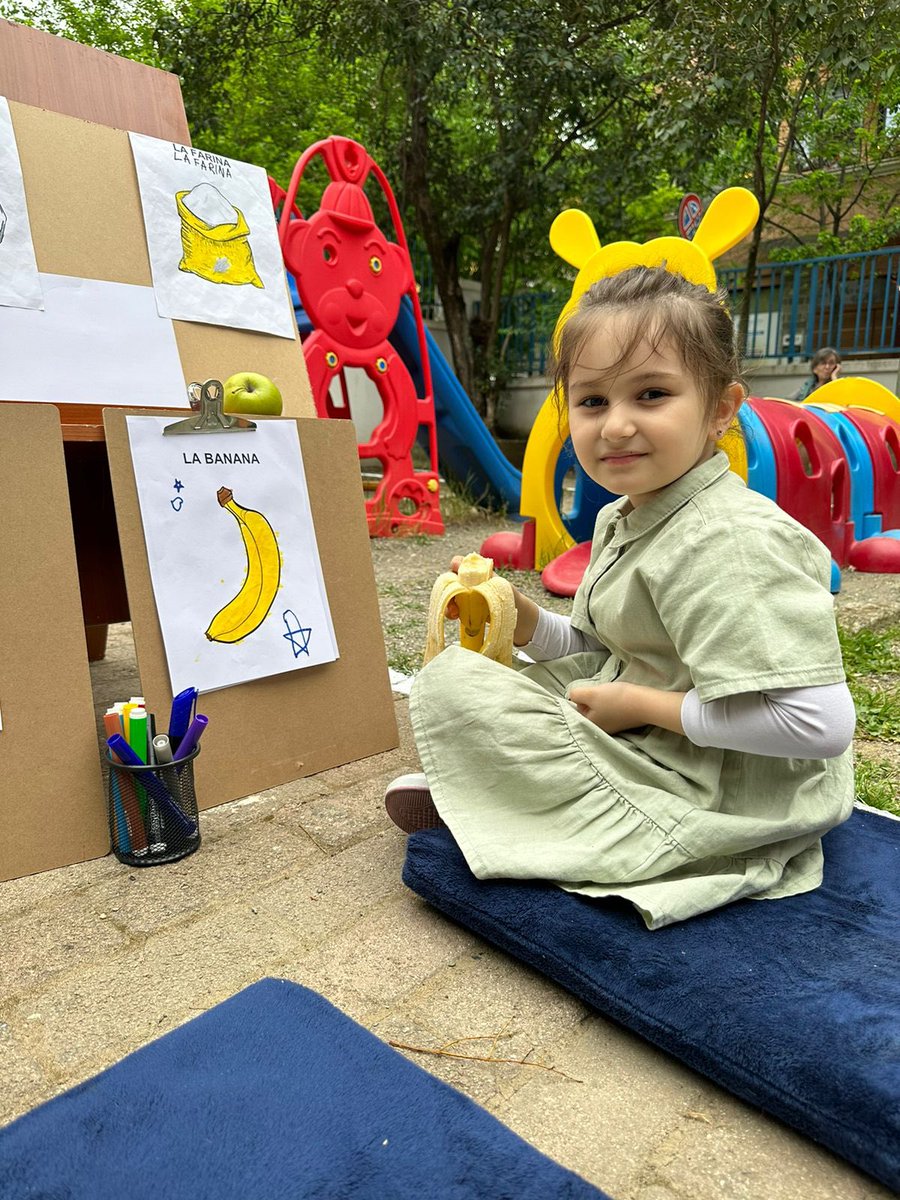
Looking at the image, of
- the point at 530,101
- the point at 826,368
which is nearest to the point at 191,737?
the point at 826,368

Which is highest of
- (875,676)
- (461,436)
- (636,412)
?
(636,412)

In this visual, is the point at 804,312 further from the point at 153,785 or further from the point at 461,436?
the point at 153,785

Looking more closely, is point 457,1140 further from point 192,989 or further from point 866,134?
point 866,134

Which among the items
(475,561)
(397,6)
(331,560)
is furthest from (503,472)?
(475,561)

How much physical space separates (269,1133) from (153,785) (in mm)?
797

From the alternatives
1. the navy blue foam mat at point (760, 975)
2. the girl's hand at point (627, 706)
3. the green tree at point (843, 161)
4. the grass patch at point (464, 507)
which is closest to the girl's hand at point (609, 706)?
the girl's hand at point (627, 706)

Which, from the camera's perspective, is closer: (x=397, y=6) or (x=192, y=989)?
(x=192, y=989)

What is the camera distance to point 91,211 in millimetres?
2033

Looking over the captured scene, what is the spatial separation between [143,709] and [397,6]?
7616 millimetres

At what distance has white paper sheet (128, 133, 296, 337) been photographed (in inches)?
84.2

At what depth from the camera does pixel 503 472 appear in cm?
666

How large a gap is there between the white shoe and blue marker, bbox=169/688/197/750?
1.43 feet

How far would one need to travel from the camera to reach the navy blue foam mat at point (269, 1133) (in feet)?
3.13

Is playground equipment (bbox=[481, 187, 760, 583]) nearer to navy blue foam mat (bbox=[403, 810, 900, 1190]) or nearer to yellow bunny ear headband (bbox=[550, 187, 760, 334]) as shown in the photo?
yellow bunny ear headband (bbox=[550, 187, 760, 334])
